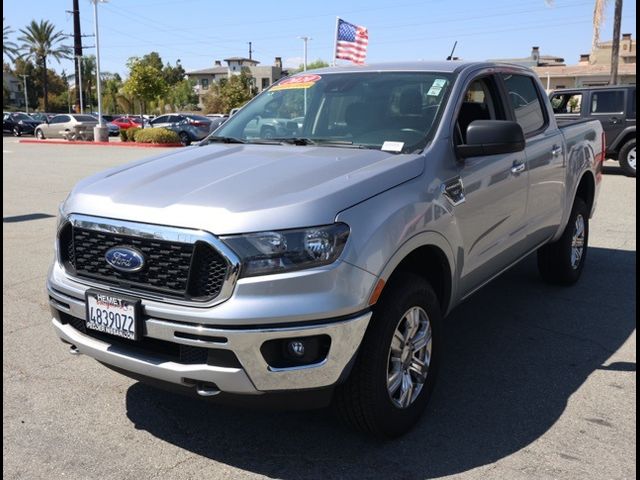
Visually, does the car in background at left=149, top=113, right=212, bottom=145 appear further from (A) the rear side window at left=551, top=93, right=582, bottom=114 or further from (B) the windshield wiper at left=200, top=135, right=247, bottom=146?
(B) the windshield wiper at left=200, top=135, right=247, bottom=146

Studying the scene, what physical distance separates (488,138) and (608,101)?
39.8ft

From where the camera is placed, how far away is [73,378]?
12.7 feet

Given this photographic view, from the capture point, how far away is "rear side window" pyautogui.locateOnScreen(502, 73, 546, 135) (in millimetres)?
4658

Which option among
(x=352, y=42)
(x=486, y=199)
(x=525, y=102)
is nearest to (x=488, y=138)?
(x=486, y=199)

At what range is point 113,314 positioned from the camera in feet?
9.27

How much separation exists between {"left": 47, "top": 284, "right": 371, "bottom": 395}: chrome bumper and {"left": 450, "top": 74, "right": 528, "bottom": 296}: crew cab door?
1163 millimetres

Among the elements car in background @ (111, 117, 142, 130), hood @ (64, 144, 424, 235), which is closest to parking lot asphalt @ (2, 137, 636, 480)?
hood @ (64, 144, 424, 235)

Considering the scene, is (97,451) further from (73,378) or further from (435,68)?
(435,68)

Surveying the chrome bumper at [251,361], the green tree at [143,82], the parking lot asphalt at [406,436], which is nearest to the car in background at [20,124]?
the green tree at [143,82]

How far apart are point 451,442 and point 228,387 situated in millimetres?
1213

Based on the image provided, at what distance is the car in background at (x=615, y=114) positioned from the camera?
45.2 ft

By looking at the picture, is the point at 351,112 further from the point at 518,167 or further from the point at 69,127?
the point at 69,127

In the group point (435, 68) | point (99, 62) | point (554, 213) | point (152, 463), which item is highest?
point (99, 62)

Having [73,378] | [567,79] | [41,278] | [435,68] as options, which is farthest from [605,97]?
[567,79]
